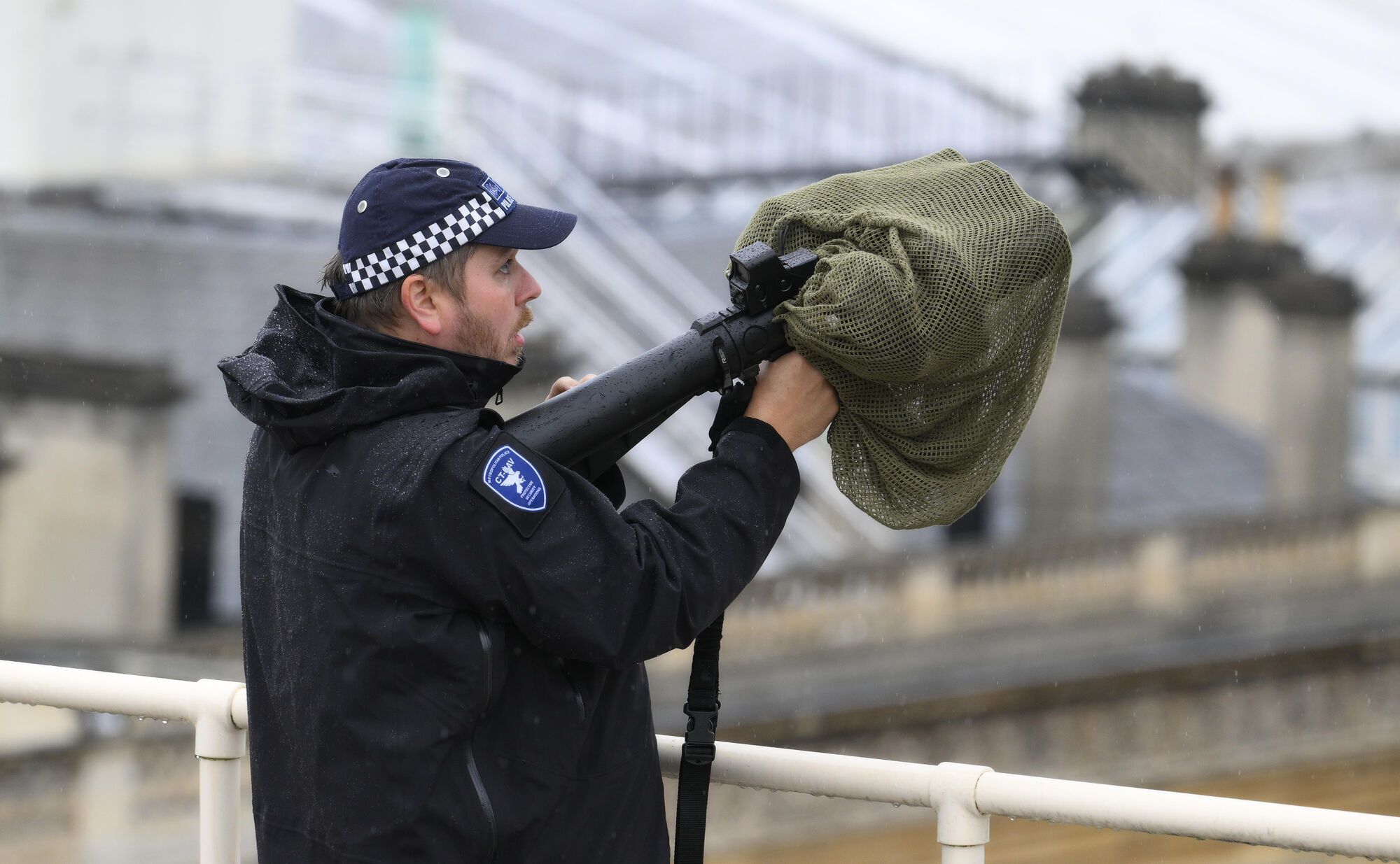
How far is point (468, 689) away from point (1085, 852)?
9502mm

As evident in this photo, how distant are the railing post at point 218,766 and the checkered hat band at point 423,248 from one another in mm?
731

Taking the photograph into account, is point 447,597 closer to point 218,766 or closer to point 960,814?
point 960,814

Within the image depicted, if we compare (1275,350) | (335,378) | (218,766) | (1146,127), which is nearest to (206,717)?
(218,766)

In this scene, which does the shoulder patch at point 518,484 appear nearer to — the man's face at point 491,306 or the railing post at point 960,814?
the man's face at point 491,306

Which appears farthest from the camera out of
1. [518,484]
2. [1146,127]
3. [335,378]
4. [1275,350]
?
[1146,127]

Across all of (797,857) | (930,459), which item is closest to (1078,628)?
(797,857)

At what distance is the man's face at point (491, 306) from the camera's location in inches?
75.9

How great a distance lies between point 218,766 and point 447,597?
76cm

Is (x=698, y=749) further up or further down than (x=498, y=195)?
further down

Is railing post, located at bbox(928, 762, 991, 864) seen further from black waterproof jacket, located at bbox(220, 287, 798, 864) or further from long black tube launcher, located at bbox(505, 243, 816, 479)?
long black tube launcher, located at bbox(505, 243, 816, 479)

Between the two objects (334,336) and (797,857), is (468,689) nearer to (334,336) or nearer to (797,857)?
(334,336)

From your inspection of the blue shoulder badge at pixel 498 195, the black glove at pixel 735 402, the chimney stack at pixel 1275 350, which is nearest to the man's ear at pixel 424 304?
the blue shoulder badge at pixel 498 195

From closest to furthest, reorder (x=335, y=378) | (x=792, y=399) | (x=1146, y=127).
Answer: (x=335, y=378)
(x=792, y=399)
(x=1146, y=127)

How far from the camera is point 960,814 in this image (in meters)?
2.00
